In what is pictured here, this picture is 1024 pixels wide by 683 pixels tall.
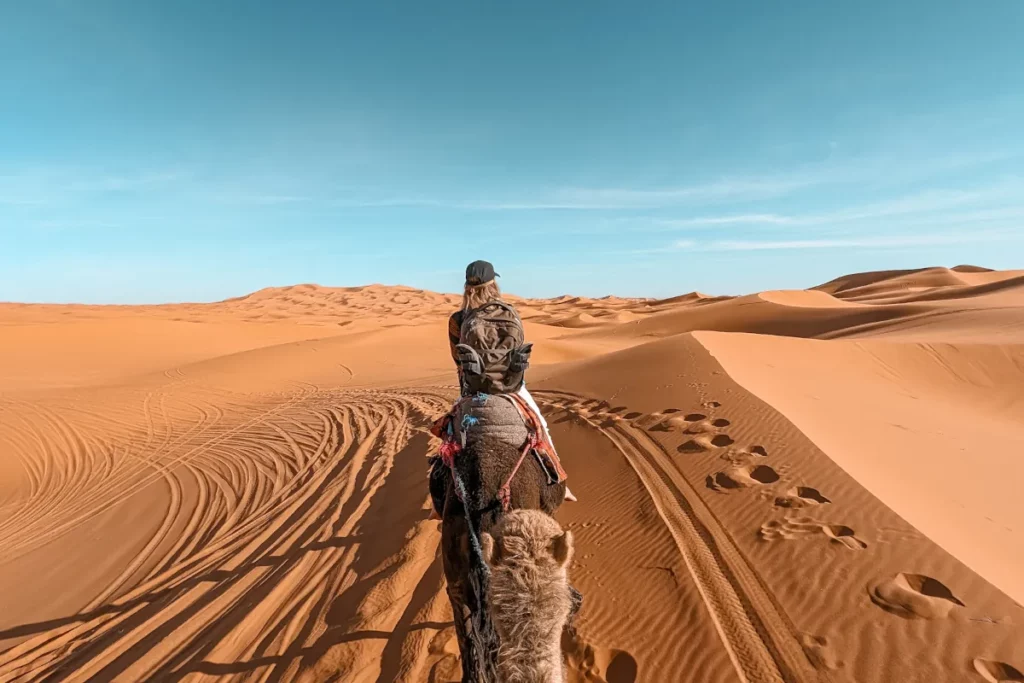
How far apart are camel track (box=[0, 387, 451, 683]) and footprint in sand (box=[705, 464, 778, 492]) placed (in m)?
3.09

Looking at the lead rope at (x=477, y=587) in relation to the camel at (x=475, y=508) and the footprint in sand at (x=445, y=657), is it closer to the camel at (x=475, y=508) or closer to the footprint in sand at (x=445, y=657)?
the camel at (x=475, y=508)

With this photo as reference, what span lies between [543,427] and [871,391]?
1021 centimetres

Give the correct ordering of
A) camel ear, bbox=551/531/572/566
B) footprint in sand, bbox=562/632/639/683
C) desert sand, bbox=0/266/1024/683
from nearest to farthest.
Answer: camel ear, bbox=551/531/572/566, footprint in sand, bbox=562/632/639/683, desert sand, bbox=0/266/1024/683

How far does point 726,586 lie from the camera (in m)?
3.89

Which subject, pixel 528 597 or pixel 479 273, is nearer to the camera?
pixel 528 597

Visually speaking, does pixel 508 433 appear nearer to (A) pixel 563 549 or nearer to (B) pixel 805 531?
(A) pixel 563 549

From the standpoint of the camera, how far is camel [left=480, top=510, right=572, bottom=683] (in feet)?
5.78

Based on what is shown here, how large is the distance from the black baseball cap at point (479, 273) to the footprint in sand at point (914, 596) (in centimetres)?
343

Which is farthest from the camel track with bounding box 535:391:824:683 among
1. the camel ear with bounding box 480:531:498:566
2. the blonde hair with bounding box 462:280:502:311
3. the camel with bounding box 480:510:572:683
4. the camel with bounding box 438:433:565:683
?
the blonde hair with bounding box 462:280:502:311

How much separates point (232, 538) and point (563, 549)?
18.4 ft

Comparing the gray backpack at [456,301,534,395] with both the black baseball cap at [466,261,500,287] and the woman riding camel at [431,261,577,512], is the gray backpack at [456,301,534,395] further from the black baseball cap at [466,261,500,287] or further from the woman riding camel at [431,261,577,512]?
the black baseball cap at [466,261,500,287]

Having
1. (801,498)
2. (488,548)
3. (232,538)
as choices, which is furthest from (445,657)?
(232,538)

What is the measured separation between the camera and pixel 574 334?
118ft

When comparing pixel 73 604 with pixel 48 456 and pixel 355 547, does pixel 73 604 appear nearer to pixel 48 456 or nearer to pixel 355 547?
pixel 355 547
